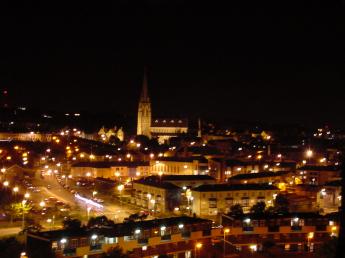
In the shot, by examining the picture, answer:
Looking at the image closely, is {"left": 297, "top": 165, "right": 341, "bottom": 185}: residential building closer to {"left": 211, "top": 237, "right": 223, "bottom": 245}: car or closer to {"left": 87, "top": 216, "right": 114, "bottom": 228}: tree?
{"left": 211, "top": 237, "right": 223, "bottom": 245}: car

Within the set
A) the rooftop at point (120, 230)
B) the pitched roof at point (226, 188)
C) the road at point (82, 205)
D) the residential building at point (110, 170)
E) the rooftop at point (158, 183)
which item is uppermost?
the residential building at point (110, 170)

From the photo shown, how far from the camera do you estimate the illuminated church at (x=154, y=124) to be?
27609 mm

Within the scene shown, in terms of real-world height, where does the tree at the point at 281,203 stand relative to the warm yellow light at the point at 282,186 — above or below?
below

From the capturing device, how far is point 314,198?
1227 centimetres

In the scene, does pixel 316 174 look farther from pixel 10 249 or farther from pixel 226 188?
pixel 10 249

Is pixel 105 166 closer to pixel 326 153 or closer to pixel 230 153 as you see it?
pixel 230 153

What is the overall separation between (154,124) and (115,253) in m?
22.6

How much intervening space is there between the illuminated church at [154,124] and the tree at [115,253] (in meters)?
20.2

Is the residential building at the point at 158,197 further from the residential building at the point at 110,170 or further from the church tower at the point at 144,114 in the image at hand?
the church tower at the point at 144,114

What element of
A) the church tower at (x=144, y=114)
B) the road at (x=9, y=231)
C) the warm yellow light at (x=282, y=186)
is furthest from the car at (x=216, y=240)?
the church tower at (x=144, y=114)

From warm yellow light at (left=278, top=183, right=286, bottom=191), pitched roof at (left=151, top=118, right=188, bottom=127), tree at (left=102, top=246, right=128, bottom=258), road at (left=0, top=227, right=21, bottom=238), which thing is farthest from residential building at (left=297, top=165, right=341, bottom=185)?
pitched roof at (left=151, top=118, right=188, bottom=127)

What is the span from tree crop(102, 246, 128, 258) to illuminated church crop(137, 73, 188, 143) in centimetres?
2018

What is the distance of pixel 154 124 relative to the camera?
2900 cm

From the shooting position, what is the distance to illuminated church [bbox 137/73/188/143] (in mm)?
27609
